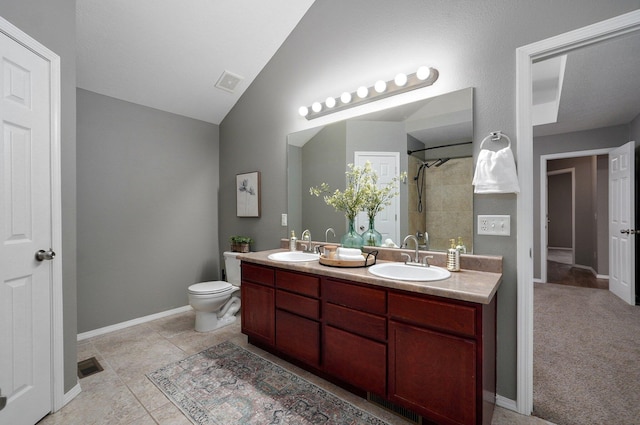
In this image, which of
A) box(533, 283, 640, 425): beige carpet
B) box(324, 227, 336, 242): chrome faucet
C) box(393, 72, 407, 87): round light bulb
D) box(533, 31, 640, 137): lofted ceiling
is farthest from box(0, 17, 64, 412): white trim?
box(533, 31, 640, 137): lofted ceiling

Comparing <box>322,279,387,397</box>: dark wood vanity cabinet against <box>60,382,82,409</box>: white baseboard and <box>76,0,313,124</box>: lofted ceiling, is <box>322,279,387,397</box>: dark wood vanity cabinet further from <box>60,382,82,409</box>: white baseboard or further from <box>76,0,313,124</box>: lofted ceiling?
<box>76,0,313,124</box>: lofted ceiling

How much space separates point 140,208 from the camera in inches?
118

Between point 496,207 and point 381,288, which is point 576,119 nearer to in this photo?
point 496,207

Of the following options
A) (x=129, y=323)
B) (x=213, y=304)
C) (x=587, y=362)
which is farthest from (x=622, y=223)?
(x=129, y=323)

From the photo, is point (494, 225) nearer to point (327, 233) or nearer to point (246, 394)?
point (327, 233)

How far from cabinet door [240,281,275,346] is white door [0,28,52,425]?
122 centimetres

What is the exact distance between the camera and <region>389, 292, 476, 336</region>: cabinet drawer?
1.27 meters

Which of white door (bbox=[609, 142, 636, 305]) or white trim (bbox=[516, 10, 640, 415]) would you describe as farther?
white door (bbox=[609, 142, 636, 305])

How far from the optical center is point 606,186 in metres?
4.52

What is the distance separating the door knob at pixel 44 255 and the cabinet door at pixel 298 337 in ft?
4.64

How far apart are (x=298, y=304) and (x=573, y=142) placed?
491cm

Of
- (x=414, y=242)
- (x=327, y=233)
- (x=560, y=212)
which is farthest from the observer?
(x=560, y=212)

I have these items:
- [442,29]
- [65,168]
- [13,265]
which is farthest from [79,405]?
[442,29]

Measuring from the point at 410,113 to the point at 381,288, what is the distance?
4.23ft
